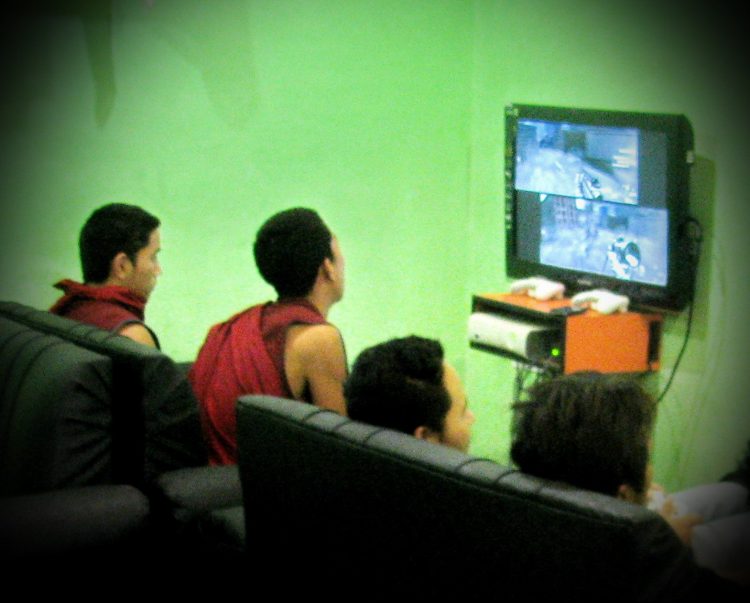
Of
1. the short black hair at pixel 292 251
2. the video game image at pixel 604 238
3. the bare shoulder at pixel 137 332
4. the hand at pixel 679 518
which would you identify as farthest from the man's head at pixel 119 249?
the hand at pixel 679 518

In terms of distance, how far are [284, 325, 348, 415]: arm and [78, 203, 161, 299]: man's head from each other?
841mm

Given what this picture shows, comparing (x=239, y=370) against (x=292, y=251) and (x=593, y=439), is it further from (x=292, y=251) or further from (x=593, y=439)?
(x=593, y=439)

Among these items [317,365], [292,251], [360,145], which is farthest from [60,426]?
[360,145]

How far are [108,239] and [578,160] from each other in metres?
1.82

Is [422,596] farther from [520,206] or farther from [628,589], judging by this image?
[520,206]

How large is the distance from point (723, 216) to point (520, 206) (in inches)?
38.5

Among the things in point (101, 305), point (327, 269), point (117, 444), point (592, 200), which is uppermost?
point (592, 200)

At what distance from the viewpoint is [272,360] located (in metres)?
2.84

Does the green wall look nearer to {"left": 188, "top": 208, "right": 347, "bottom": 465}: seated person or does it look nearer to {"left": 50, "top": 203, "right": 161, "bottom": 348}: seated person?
{"left": 50, "top": 203, "right": 161, "bottom": 348}: seated person

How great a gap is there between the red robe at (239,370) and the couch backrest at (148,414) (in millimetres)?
135

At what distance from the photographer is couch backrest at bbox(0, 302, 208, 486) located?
2.51 meters

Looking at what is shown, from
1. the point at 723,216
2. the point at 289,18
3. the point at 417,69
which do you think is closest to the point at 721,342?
the point at 723,216

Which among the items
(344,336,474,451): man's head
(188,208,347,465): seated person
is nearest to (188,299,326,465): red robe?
(188,208,347,465): seated person

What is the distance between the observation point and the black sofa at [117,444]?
2.43 m
